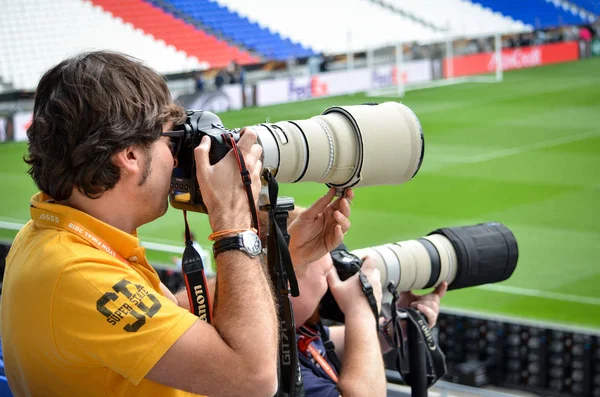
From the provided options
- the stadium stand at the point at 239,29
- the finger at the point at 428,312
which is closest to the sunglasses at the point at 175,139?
the finger at the point at 428,312

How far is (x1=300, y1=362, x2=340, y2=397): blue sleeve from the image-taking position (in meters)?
2.89

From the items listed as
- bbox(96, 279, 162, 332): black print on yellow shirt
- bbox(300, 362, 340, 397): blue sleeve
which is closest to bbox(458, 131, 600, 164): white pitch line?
bbox(300, 362, 340, 397): blue sleeve

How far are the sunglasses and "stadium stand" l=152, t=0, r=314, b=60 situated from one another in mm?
26091

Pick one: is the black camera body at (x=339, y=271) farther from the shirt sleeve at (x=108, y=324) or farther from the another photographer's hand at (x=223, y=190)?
the shirt sleeve at (x=108, y=324)

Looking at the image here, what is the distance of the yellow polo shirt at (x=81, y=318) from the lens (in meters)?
2.08

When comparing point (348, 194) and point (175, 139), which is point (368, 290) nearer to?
point (348, 194)

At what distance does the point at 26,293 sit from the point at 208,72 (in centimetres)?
2084

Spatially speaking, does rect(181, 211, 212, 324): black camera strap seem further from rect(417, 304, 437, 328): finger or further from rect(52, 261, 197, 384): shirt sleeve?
Answer: rect(417, 304, 437, 328): finger

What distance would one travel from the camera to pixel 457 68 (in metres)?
27.3

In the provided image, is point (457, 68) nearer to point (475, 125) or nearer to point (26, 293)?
point (475, 125)

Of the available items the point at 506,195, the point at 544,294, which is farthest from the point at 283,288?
the point at 506,195

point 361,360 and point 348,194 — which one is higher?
point 348,194

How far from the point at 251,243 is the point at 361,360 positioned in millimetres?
854

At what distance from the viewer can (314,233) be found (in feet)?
10.2
